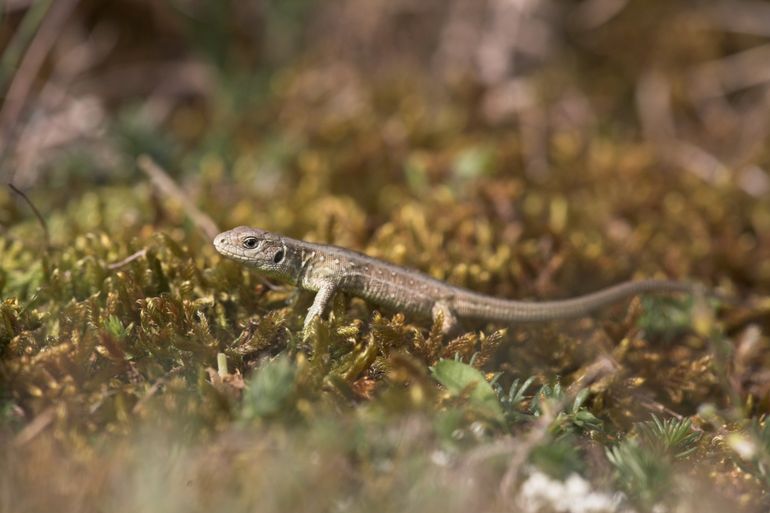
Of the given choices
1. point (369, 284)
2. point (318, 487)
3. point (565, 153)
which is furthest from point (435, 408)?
point (565, 153)

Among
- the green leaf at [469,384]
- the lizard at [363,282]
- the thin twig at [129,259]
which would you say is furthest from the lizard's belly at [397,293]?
the thin twig at [129,259]

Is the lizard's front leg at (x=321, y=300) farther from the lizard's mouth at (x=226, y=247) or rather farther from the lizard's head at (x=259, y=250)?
the lizard's mouth at (x=226, y=247)

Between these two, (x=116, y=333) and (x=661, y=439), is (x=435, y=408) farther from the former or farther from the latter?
(x=116, y=333)

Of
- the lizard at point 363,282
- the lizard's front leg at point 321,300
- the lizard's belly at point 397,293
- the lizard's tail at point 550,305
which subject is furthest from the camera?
the lizard's tail at point 550,305

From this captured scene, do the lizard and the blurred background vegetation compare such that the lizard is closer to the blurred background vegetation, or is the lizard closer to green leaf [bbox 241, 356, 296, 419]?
the blurred background vegetation

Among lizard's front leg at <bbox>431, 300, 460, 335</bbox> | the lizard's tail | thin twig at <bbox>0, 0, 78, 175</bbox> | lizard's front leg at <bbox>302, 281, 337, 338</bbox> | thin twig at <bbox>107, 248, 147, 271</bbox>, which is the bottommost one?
the lizard's tail

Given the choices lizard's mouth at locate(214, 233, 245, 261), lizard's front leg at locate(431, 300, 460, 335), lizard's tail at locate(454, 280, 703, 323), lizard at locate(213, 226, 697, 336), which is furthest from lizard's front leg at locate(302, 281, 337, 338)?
lizard's tail at locate(454, 280, 703, 323)
